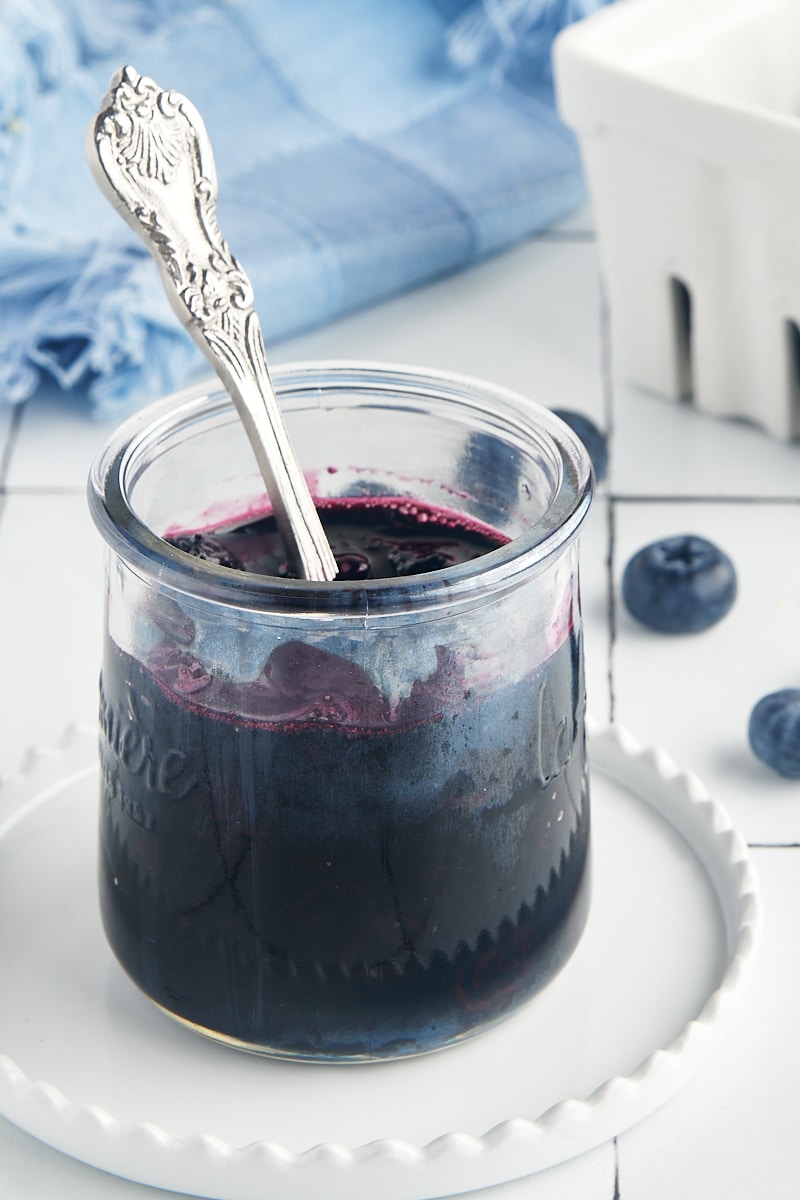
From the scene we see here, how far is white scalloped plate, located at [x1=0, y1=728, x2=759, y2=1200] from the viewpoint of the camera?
0.50 meters

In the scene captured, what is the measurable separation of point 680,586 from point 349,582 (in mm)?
410

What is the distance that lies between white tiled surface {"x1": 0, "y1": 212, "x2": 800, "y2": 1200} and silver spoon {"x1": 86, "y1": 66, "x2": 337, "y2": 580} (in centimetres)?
24

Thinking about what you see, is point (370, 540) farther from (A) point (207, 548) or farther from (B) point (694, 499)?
(B) point (694, 499)

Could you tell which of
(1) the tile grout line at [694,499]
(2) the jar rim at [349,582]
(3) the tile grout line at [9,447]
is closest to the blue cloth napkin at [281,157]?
(3) the tile grout line at [9,447]

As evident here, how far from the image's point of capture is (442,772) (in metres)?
0.50

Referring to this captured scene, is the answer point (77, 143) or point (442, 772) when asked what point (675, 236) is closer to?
point (77, 143)

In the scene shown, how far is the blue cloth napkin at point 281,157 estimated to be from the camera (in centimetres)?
109

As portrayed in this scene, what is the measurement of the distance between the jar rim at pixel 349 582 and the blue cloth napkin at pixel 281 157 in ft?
1.68

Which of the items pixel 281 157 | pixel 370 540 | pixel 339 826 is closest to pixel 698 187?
pixel 281 157

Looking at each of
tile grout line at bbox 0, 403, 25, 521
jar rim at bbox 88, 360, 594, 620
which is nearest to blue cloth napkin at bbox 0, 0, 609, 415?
tile grout line at bbox 0, 403, 25, 521

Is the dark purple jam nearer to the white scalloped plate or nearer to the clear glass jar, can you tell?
the clear glass jar

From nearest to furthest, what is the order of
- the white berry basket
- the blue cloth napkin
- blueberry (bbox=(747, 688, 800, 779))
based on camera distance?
blueberry (bbox=(747, 688, 800, 779))
the white berry basket
the blue cloth napkin

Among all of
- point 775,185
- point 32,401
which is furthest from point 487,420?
point 32,401

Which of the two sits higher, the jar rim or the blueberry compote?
the jar rim
